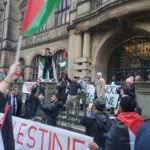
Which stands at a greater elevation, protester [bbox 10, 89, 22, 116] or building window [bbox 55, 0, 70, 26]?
building window [bbox 55, 0, 70, 26]

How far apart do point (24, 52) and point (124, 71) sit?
10780 mm

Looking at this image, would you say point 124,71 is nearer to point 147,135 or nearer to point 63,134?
point 63,134

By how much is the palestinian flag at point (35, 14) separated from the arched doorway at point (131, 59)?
12488mm

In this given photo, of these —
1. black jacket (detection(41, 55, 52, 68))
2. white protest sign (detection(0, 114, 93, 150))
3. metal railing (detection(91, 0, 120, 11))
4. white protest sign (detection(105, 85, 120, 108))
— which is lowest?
white protest sign (detection(0, 114, 93, 150))

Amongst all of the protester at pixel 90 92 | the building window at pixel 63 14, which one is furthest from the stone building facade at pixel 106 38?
the protester at pixel 90 92

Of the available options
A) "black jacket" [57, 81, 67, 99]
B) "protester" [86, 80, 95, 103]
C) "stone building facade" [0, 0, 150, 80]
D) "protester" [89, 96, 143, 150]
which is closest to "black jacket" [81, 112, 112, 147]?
"protester" [89, 96, 143, 150]

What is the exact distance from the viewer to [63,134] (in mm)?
5375

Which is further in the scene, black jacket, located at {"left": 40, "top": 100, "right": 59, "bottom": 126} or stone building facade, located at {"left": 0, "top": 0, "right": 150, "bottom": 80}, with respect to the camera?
stone building facade, located at {"left": 0, "top": 0, "right": 150, "bottom": 80}

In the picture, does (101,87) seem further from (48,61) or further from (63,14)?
(63,14)

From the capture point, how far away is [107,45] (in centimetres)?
1758

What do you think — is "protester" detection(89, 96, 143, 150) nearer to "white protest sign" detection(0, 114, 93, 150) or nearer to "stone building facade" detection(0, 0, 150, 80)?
"white protest sign" detection(0, 114, 93, 150)

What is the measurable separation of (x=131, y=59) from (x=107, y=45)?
5.11 ft

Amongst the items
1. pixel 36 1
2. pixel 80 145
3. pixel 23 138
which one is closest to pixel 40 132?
pixel 23 138

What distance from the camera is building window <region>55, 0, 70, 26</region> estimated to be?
22.3 meters
